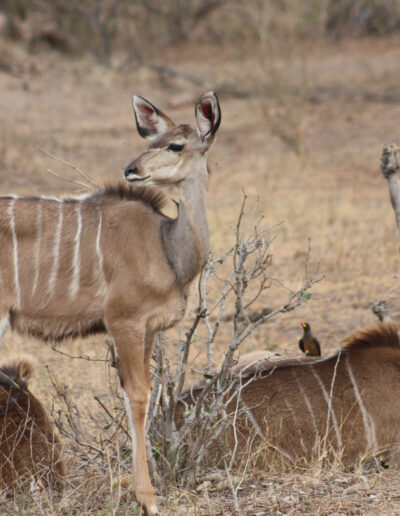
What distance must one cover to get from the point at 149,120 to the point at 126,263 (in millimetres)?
632

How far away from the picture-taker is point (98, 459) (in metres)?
3.66

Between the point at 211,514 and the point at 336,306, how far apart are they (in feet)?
10.9

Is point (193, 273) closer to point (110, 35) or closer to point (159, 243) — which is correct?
point (159, 243)

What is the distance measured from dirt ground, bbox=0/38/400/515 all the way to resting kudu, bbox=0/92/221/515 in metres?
0.49

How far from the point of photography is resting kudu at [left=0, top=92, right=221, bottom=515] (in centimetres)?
307

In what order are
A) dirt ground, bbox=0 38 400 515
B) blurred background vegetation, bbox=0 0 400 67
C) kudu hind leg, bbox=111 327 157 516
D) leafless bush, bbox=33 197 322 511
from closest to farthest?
kudu hind leg, bbox=111 327 157 516 < leafless bush, bbox=33 197 322 511 < dirt ground, bbox=0 38 400 515 < blurred background vegetation, bbox=0 0 400 67

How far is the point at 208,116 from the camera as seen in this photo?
3145mm

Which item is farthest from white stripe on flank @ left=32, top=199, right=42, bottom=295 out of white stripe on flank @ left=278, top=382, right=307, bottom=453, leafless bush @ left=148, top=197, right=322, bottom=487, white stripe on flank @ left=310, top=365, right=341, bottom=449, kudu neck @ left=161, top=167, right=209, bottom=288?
white stripe on flank @ left=310, top=365, right=341, bottom=449

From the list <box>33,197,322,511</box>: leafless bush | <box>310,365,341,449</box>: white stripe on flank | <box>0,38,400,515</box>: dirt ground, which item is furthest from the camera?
<box>310,365,341,449</box>: white stripe on flank

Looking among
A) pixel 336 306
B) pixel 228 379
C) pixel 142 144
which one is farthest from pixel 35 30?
pixel 228 379

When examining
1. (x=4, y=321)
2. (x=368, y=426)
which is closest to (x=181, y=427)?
(x=368, y=426)

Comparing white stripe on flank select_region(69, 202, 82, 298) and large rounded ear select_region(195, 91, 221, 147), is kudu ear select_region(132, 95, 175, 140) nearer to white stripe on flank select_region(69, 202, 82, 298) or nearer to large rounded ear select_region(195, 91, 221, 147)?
large rounded ear select_region(195, 91, 221, 147)

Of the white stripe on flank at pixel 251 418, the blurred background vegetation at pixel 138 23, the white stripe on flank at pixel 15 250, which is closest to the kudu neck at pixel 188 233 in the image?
the white stripe on flank at pixel 15 250

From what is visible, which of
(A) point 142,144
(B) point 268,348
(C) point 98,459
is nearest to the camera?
(C) point 98,459
